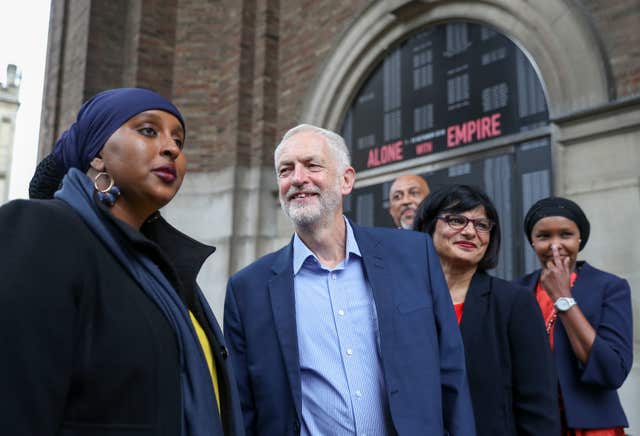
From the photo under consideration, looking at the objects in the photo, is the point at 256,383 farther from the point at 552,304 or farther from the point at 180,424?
the point at 552,304

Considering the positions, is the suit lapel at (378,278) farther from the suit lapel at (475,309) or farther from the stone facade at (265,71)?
the stone facade at (265,71)

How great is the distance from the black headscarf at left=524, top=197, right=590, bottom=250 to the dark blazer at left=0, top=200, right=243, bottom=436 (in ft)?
7.38

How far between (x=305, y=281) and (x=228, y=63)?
705 centimetres

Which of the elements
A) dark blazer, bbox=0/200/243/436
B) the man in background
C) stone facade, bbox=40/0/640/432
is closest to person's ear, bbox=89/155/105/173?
dark blazer, bbox=0/200/243/436

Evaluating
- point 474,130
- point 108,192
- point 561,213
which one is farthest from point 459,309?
point 474,130

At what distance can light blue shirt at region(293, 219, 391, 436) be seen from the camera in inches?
75.4

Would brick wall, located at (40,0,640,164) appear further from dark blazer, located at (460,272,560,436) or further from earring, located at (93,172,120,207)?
earring, located at (93,172,120,207)

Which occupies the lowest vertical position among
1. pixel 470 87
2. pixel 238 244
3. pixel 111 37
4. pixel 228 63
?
pixel 238 244

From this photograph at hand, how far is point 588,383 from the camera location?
2609mm

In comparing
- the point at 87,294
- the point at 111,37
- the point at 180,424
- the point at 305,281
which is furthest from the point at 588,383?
the point at 111,37

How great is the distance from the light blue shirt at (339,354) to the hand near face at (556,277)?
3.85ft

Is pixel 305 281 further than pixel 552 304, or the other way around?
pixel 552 304

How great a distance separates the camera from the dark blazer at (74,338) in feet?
3.60

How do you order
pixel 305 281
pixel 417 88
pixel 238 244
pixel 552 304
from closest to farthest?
1. pixel 305 281
2. pixel 552 304
3. pixel 417 88
4. pixel 238 244
